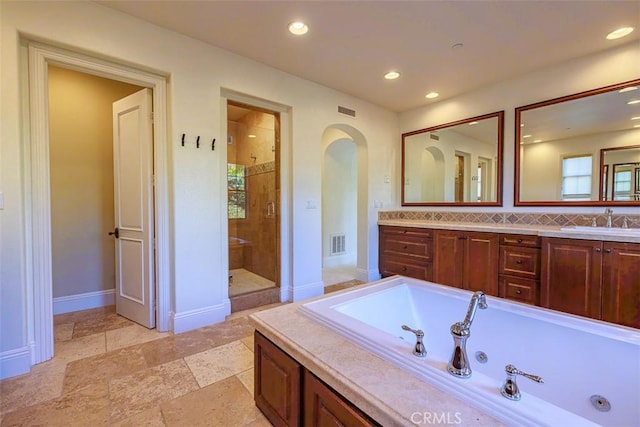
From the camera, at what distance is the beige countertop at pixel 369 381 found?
2.72 ft

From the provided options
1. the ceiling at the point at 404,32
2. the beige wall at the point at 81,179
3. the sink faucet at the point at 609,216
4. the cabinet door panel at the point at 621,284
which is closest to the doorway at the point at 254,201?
the ceiling at the point at 404,32

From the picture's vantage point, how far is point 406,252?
3688 millimetres

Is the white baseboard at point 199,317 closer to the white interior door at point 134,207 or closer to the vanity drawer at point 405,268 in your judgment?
the white interior door at point 134,207

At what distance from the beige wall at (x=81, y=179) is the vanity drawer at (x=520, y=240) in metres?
4.20

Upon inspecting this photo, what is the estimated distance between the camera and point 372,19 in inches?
84.8

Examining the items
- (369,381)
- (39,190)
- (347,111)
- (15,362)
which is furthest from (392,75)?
(15,362)

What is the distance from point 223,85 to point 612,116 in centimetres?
369

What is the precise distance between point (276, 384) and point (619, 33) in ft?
12.0

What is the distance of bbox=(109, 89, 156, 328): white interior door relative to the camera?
246cm

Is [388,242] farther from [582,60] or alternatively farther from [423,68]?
[582,60]

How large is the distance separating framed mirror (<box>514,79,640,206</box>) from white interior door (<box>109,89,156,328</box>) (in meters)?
3.83

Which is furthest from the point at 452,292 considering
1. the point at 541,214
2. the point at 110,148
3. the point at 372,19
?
the point at 110,148

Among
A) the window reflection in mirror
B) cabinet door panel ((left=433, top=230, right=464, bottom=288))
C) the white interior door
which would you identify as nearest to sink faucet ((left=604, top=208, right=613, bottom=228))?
the window reflection in mirror

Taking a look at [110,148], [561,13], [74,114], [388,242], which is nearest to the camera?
[561,13]
